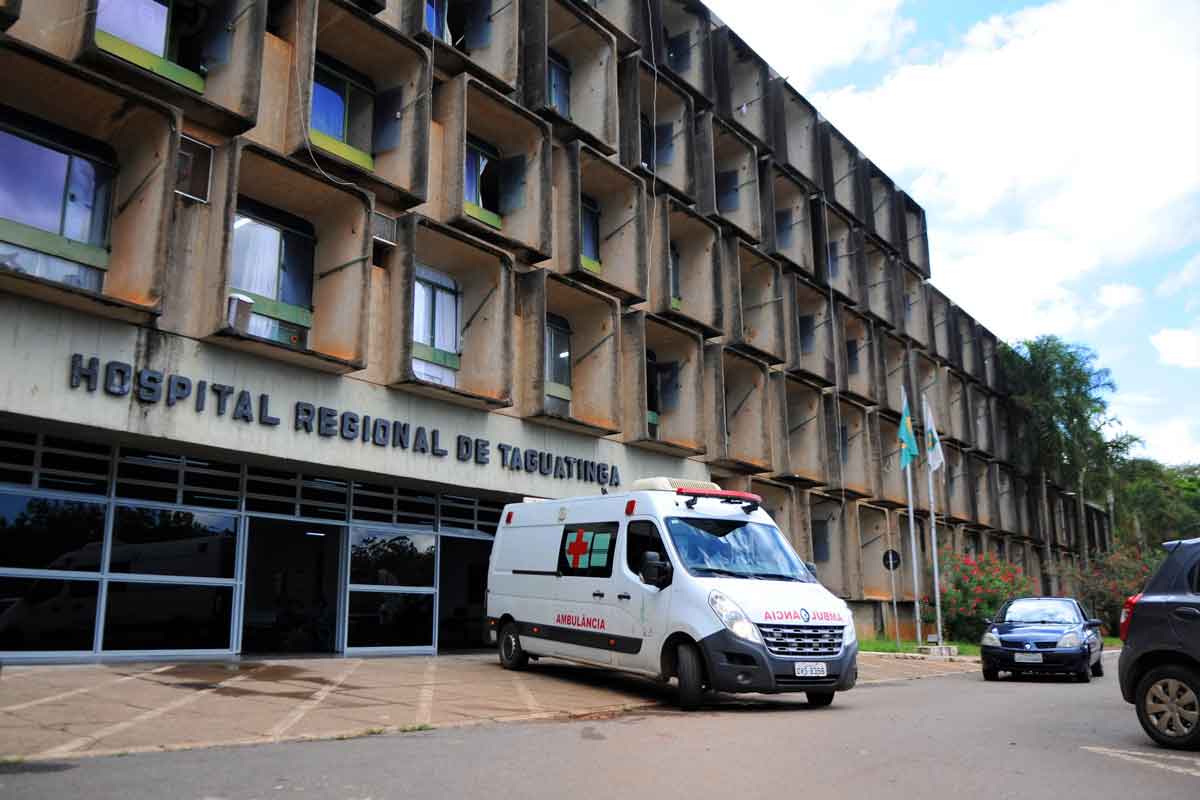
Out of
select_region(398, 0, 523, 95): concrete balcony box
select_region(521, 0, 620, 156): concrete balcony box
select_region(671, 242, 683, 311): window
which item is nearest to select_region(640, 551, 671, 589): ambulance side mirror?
select_region(398, 0, 523, 95): concrete balcony box

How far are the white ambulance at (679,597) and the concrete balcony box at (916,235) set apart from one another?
34.0 meters

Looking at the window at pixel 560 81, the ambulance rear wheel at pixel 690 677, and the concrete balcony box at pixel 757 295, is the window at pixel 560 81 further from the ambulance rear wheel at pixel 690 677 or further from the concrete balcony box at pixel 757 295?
the ambulance rear wheel at pixel 690 677

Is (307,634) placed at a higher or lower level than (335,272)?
lower

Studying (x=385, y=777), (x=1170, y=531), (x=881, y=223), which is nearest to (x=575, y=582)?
(x=385, y=777)

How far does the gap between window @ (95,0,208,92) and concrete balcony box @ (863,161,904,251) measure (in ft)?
101

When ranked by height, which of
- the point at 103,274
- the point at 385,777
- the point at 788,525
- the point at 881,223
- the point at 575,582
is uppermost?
the point at 881,223

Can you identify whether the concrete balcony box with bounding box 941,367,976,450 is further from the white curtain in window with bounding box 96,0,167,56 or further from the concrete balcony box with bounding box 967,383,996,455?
the white curtain in window with bounding box 96,0,167,56

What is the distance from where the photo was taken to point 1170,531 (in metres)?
62.2

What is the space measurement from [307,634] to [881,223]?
32151mm

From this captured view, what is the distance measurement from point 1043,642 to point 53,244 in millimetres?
17074

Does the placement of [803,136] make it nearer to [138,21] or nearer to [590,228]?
[590,228]

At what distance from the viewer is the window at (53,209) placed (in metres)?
13.0

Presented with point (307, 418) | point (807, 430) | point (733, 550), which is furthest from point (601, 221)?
point (733, 550)

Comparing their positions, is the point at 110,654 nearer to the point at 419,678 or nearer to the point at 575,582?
the point at 419,678
